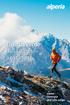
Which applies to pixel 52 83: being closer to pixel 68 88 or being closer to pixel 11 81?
pixel 68 88

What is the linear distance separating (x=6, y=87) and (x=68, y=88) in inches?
376

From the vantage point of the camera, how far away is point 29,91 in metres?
28.8

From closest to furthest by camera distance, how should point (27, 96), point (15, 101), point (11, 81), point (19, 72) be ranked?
point (15, 101)
point (27, 96)
point (11, 81)
point (19, 72)

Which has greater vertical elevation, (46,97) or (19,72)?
(19,72)

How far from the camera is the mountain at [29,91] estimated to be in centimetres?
2600

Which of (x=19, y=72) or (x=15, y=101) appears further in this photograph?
(x=19, y=72)

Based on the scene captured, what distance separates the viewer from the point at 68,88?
→ 34.6 m

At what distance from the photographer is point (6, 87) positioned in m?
27.4

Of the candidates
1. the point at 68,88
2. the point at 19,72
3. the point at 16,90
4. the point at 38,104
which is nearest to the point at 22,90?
the point at 16,90

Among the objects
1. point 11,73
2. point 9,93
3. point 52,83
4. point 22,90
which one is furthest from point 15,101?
point 52,83

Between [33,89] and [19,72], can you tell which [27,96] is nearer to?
[33,89]

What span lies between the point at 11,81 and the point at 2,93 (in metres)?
3.28

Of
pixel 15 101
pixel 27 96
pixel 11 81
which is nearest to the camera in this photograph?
pixel 15 101

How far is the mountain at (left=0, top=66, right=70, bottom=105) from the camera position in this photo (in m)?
26.0
